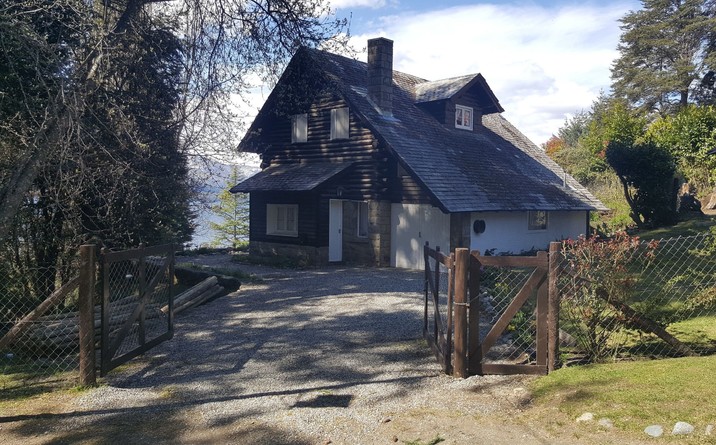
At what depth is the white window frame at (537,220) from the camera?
73.0ft

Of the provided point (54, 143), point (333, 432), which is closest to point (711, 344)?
point (333, 432)

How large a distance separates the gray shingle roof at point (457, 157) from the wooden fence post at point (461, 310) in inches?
380

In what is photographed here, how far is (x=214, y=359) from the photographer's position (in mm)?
8406

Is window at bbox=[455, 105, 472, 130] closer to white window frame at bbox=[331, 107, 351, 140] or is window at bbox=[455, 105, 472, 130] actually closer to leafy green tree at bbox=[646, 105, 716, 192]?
white window frame at bbox=[331, 107, 351, 140]

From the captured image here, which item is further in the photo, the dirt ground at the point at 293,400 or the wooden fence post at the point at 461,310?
the wooden fence post at the point at 461,310

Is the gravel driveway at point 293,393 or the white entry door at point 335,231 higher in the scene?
the white entry door at point 335,231

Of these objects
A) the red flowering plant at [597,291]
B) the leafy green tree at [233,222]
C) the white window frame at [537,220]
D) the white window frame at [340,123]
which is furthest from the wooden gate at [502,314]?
the leafy green tree at [233,222]

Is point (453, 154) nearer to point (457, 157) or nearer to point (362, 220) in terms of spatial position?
point (457, 157)

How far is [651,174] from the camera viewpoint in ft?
79.4

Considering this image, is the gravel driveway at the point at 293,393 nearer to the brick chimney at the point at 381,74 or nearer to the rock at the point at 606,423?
the rock at the point at 606,423

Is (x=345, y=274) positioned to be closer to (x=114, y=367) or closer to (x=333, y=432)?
(x=114, y=367)

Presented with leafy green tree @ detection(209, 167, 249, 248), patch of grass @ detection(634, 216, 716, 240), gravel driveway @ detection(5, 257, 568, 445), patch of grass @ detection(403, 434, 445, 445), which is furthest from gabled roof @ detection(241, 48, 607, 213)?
leafy green tree @ detection(209, 167, 249, 248)

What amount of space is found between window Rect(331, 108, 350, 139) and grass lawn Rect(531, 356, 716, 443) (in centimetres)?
1567

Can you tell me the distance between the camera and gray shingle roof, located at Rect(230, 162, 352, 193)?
20.2 m
